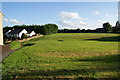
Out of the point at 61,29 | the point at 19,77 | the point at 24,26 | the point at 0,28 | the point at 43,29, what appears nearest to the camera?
the point at 19,77

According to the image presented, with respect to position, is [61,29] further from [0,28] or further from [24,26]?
[0,28]

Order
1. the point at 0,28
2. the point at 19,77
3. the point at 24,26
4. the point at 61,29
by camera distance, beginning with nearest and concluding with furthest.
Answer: the point at 19,77, the point at 0,28, the point at 24,26, the point at 61,29

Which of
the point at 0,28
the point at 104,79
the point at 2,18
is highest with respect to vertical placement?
the point at 2,18

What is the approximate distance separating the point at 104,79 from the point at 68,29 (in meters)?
98.5

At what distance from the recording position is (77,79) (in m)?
6.63

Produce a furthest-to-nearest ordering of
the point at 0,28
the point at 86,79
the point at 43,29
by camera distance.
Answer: the point at 43,29 < the point at 0,28 < the point at 86,79

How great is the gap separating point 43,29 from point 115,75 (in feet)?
236

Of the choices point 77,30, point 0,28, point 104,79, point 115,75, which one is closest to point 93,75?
point 104,79

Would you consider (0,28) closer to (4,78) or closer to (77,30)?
(4,78)

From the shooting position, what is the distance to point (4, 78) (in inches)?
269

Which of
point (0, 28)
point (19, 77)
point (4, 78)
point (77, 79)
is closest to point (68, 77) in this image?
point (77, 79)

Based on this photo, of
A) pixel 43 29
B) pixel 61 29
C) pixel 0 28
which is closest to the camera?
pixel 0 28

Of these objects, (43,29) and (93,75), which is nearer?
(93,75)

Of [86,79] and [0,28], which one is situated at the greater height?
[0,28]
